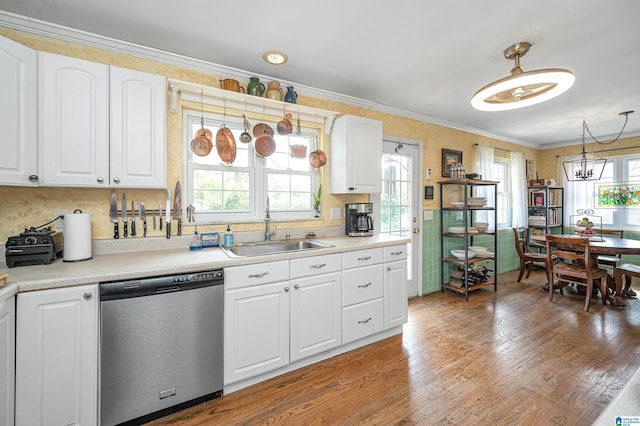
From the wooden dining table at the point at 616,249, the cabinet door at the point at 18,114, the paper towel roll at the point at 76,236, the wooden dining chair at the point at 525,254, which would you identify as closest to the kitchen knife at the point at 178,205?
the paper towel roll at the point at 76,236

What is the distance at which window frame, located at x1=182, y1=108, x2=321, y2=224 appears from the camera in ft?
7.54

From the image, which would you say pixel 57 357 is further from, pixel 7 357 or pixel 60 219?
pixel 60 219

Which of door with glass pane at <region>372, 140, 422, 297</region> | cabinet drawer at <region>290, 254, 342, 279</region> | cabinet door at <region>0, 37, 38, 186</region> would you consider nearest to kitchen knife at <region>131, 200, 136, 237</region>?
cabinet door at <region>0, 37, 38, 186</region>

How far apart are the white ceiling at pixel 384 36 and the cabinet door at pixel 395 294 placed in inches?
72.1

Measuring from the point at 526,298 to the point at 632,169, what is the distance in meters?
3.34

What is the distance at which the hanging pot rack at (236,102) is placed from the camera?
85.1 inches

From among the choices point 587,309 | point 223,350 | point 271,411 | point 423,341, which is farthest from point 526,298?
point 223,350

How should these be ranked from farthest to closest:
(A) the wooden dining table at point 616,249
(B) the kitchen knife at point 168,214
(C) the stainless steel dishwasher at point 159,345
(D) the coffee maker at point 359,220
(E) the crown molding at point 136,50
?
(A) the wooden dining table at point 616,249, (D) the coffee maker at point 359,220, (B) the kitchen knife at point 168,214, (E) the crown molding at point 136,50, (C) the stainless steel dishwasher at point 159,345

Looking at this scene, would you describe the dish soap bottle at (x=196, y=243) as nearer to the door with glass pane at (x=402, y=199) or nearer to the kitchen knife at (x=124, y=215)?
the kitchen knife at (x=124, y=215)

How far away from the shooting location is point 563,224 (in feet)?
17.9

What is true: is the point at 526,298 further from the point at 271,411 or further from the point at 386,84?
the point at 271,411

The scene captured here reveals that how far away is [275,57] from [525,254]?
4.85 m

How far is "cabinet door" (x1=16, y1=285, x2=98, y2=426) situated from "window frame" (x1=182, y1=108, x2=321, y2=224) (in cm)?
104

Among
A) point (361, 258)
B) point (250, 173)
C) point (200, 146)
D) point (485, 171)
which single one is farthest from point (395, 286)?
point (485, 171)
